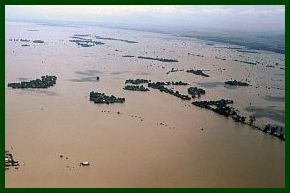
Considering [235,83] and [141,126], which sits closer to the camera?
[141,126]

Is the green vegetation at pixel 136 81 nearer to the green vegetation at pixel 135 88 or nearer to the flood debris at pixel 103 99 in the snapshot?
the green vegetation at pixel 135 88

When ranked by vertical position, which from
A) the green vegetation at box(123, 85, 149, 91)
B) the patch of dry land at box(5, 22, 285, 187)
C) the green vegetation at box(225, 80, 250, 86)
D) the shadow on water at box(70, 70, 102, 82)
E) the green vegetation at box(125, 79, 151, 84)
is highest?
the shadow on water at box(70, 70, 102, 82)

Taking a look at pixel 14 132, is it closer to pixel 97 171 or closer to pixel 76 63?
pixel 97 171

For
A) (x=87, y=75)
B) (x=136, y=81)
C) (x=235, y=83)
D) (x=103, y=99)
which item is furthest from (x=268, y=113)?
(x=87, y=75)

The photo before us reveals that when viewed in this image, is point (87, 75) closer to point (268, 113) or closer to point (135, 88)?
point (135, 88)

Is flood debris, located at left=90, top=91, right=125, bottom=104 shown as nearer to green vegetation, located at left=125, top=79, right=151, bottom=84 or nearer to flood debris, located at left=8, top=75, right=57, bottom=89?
flood debris, located at left=8, top=75, right=57, bottom=89

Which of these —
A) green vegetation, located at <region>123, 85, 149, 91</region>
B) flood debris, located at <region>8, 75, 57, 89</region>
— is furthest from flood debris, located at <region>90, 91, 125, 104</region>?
flood debris, located at <region>8, 75, 57, 89</region>
